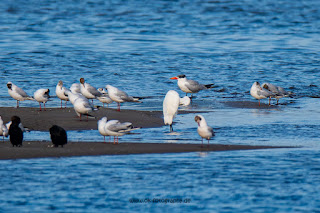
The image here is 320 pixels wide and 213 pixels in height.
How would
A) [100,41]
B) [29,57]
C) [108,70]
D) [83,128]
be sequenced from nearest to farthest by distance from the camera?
[83,128], [108,70], [29,57], [100,41]

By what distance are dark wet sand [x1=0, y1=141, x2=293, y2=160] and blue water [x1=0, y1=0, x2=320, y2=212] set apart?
388 millimetres

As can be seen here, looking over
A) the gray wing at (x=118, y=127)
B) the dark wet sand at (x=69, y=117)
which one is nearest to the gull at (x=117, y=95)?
the dark wet sand at (x=69, y=117)

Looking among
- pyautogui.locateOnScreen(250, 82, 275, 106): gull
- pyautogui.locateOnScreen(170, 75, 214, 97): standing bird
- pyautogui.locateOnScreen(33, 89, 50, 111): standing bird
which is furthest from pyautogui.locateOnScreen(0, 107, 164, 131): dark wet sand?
pyautogui.locateOnScreen(170, 75, 214, 97): standing bird

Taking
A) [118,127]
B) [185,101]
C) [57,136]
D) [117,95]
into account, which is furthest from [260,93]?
[57,136]

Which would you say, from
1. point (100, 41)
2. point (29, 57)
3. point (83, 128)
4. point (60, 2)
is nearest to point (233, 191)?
point (83, 128)

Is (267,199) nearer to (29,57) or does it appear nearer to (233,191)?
(233,191)

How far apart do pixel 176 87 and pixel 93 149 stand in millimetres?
12703

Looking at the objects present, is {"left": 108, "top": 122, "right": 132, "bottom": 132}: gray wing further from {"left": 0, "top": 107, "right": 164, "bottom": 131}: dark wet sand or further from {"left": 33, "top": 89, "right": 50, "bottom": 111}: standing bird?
{"left": 33, "top": 89, "right": 50, "bottom": 111}: standing bird

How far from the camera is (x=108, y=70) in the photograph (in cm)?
3058

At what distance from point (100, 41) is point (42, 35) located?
5.04m

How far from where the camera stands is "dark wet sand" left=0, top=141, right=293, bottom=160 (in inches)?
529

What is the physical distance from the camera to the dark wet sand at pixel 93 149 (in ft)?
44.1

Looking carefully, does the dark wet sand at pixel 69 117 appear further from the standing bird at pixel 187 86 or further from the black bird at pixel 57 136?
the standing bird at pixel 187 86

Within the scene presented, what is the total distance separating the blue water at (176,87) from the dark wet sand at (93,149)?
39 cm
